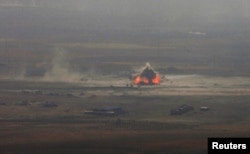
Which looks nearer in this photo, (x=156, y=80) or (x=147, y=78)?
(x=147, y=78)

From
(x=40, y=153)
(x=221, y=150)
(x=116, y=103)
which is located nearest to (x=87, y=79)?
(x=116, y=103)

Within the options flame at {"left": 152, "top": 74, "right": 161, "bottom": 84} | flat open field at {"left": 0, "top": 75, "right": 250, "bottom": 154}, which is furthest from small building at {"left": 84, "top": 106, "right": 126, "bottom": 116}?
flame at {"left": 152, "top": 74, "right": 161, "bottom": 84}

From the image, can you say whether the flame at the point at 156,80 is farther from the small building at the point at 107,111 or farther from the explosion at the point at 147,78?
the small building at the point at 107,111

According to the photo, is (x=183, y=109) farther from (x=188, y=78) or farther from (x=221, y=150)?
(x=221, y=150)

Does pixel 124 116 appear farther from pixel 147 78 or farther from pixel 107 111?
pixel 147 78

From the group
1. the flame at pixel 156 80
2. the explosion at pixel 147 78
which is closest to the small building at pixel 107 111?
the explosion at pixel 147 78

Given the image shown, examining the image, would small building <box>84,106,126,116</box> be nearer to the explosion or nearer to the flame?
the explosion

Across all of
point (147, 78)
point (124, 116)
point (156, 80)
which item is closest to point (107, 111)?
point (124, 116)
